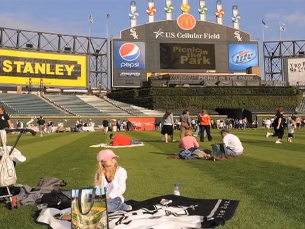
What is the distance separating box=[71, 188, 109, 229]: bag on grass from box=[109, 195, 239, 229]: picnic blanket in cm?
50

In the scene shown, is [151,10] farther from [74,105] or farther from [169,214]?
[169,214]

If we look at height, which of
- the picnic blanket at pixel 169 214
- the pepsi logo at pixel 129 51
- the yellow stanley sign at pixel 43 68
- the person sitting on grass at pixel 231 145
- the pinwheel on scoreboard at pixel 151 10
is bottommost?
the picnic blanket at pixel 169 214

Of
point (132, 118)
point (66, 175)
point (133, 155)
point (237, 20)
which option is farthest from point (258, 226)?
point (237, 20)

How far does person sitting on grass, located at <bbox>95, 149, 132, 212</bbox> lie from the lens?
20.6ft

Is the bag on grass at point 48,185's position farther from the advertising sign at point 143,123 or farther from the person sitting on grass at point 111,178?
the advertising sign at point 143,123

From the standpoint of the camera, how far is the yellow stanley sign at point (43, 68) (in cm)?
6562

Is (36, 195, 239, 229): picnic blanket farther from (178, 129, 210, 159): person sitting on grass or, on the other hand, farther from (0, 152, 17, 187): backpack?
(178, 129, 210, 159): person sitting on grass

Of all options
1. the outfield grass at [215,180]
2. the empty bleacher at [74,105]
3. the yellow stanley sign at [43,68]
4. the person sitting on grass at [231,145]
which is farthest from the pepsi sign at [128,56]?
the person sitting on grass at [231,145]

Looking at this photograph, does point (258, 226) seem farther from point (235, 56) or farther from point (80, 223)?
point (235, 56)

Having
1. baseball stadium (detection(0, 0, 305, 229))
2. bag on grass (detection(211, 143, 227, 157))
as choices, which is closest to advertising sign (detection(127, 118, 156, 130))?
baseball stadium (detection(0, 0, 305, 229))

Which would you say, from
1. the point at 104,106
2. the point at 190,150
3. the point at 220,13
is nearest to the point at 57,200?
the point at 190,150

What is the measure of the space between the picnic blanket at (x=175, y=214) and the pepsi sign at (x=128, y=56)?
6281 cm

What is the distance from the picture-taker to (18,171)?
37.7 ft

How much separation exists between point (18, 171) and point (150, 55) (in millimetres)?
60161
